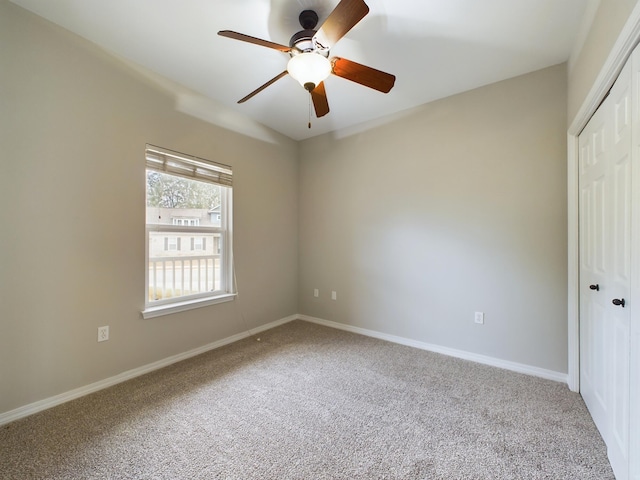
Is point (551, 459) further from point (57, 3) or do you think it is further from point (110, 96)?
point (57, 3)

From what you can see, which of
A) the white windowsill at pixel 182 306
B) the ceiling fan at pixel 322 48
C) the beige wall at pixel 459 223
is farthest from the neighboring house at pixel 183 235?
the ceiling fan at pixel 322 48

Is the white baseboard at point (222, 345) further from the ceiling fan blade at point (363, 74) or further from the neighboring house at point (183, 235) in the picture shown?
the ceiling fan blade at point (363, 74)

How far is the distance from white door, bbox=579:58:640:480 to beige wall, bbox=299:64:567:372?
0.32 meters

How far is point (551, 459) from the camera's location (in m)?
1.45

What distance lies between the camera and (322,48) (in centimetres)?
171

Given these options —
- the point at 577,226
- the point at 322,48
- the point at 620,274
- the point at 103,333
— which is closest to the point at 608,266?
the point at 620,274

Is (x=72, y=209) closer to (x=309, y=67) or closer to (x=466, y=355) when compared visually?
(x=309, y=67)

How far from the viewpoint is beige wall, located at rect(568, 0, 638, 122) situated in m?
1.25

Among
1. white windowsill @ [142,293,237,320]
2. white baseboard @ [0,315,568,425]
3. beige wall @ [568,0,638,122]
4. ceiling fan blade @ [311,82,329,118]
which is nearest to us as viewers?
beige wall @ [568,0,638,122]

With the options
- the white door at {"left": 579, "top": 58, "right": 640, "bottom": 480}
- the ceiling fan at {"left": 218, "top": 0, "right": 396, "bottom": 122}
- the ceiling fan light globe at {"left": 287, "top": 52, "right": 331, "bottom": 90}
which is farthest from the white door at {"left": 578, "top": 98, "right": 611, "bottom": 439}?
the ceiling fan light globe at {"left": 287, "top": 52, "right": 331, "bottom": 90}

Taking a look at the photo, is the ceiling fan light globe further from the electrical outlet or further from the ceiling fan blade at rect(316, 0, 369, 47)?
the electrical outlet

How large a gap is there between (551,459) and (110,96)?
3781mm

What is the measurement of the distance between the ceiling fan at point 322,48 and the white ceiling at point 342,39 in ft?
0.67

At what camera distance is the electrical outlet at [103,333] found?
82.7 inches
